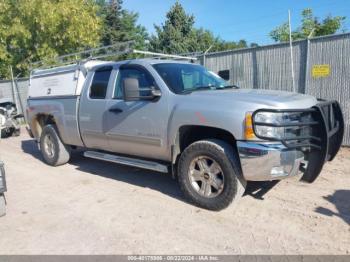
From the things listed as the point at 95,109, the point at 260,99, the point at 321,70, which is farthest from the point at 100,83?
the point at 321,70

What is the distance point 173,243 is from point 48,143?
4.73 m

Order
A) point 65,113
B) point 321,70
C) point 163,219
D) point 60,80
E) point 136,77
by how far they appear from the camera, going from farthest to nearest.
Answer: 1. point 321,70
2. point 60,80
3. point 65,113
4. point 136,77
5. point 163,219

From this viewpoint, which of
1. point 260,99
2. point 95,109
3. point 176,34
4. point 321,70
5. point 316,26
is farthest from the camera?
point 176,34

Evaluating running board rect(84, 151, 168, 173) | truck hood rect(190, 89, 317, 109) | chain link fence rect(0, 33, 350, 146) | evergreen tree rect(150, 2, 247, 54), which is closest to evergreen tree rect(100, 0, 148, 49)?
evergreen tree rect(150, 2, 247, 54)

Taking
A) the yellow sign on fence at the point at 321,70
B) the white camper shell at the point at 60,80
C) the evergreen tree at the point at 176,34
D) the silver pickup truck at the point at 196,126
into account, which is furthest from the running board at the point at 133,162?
the evergreen tree at the point at 176,34

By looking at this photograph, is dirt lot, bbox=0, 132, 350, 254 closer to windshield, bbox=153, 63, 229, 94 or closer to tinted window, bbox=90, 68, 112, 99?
tinted window, bbox=90, 68, 112, 99

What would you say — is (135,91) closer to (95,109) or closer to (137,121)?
(137,121)

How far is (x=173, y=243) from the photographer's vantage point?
3736 millimetres

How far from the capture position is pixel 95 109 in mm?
5980

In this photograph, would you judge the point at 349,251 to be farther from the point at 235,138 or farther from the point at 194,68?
the point at 194,68

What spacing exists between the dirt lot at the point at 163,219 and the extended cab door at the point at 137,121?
0.68 meters

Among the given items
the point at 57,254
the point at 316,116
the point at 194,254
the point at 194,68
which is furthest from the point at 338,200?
the point at 57,254

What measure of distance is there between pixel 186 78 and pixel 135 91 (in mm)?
898

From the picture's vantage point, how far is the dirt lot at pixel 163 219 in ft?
12.0
